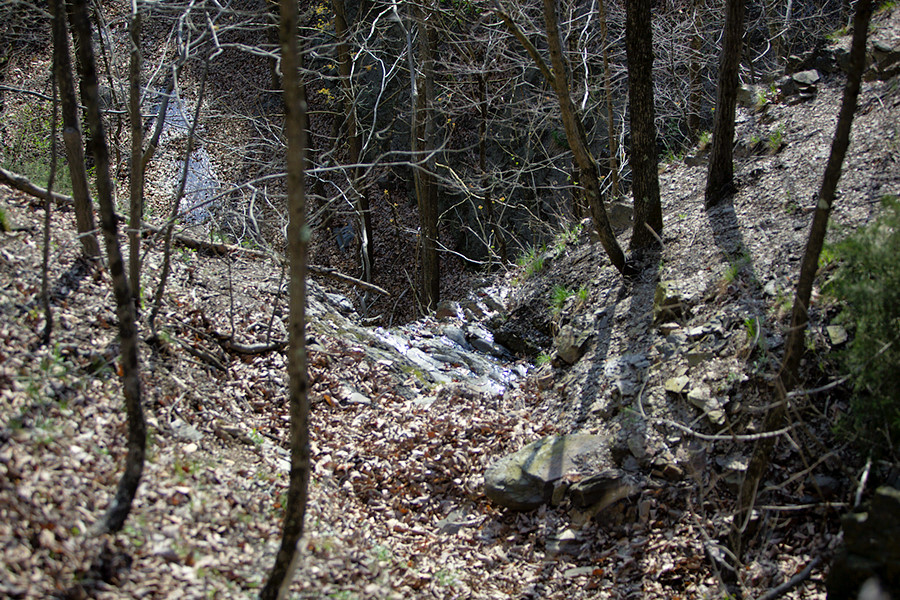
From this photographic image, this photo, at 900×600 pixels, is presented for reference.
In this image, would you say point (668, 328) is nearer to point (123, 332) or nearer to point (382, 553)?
point (382, 553)

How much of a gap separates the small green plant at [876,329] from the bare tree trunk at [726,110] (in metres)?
3.41

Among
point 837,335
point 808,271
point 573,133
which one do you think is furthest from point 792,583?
point 573,133

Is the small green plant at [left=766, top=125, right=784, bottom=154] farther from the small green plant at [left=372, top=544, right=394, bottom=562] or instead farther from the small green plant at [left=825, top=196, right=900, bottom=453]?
the small green plant at [left=372, top=544, right=394, bottom=562]

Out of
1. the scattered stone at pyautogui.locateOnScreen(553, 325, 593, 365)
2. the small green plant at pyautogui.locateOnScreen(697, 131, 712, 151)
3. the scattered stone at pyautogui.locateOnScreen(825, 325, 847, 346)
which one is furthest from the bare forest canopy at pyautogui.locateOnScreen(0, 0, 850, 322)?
Answer: the scattered stone at pyautogui.locateOnScreen(825, 325, 847, 346)

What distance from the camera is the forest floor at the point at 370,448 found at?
3.41m

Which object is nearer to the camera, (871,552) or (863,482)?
(871,552)

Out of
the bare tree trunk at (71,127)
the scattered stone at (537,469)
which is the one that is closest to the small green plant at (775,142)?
the scattered stone at (537,469)

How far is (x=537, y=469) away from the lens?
5.25 metres

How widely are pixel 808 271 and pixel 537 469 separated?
270 cm

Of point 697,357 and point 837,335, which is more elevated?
point 837,335

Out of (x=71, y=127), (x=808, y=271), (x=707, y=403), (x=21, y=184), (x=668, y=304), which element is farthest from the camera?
(x=21, y=184)

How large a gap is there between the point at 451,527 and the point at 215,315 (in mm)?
3403

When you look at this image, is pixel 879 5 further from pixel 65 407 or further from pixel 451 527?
pixel 65 407

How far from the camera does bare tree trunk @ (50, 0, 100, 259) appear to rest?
3969 millimetres
